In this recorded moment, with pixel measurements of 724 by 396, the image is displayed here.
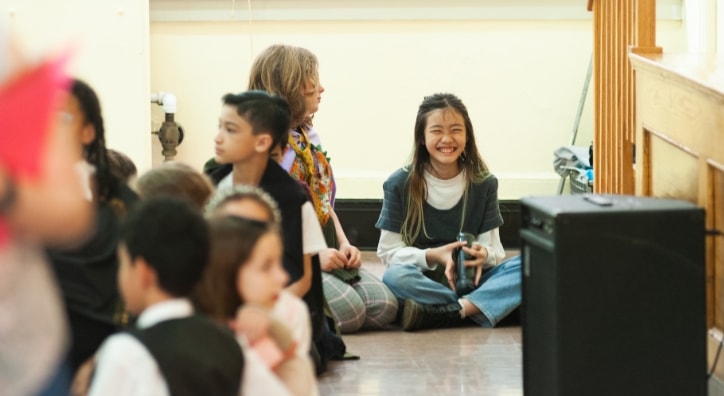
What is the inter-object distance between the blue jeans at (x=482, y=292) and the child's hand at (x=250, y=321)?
272cm

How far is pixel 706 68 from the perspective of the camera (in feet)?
12.4

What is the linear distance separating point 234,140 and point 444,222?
199 centimetres

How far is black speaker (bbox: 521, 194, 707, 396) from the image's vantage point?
309cm

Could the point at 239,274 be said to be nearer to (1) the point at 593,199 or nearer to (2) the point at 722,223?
(1) the point at 593,199

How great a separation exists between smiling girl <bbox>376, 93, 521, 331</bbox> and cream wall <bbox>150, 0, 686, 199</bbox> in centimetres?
156

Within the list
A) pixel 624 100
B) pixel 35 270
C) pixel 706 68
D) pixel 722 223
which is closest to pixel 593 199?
pixel 722 223

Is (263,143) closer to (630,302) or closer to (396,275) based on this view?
(630,302)

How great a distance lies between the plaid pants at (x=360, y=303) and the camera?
4.79m

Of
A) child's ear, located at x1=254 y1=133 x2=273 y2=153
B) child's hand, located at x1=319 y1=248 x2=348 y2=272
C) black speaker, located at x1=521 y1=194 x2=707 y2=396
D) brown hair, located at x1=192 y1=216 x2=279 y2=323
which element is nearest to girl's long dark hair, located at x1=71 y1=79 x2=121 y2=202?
child's ear, located at x1=254 y1=133 x2=273 y2=153

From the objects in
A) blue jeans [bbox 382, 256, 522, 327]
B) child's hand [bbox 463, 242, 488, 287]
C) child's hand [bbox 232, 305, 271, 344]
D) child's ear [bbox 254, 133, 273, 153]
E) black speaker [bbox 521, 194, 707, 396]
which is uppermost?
child's ear [bbox 254, 133, 273, 153]

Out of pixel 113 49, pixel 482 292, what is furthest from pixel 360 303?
pixel 113 49

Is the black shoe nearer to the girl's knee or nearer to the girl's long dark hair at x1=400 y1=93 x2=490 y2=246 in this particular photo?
the girl's knee

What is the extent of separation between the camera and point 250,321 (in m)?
2.19

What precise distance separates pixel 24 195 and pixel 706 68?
9.92 feet
